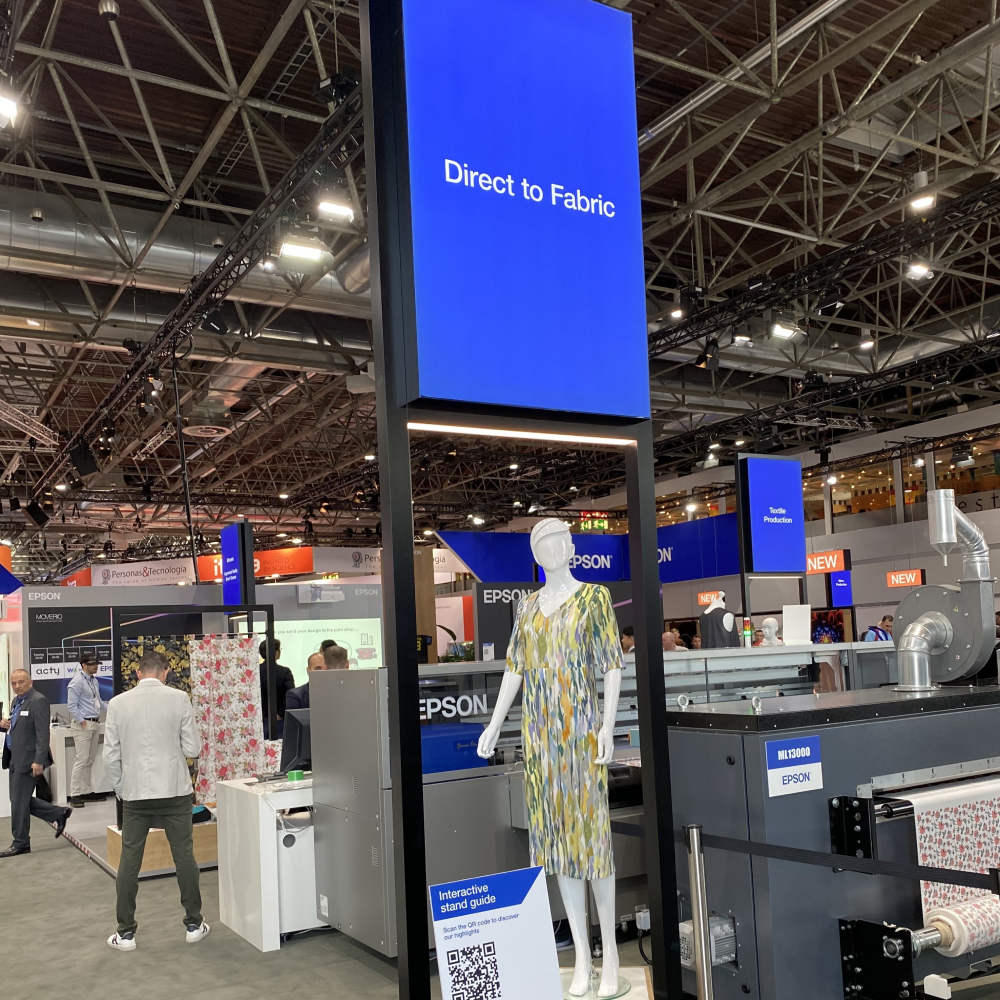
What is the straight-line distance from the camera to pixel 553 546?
341 cm

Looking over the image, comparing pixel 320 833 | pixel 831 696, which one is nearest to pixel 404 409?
pixel 831 696

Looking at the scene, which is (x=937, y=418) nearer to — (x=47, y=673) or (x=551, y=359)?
(x=47, y=673)

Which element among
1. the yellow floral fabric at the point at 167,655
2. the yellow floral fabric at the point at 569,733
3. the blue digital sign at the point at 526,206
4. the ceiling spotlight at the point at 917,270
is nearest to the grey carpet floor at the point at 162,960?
the yellow floral fabric at the point at 569,733

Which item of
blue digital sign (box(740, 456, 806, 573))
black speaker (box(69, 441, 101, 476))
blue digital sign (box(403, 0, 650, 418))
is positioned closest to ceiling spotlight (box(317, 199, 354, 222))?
blue digital sign (box(740, 456, 806, 573))

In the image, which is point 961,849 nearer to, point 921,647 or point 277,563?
point 921,647

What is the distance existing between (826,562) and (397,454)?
1615cm

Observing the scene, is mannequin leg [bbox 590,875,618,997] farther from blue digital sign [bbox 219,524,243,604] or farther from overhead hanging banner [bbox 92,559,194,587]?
overhead hanging banner [bbox 92,559,194,587]

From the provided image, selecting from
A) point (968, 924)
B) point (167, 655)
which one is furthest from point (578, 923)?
point (167, 655)

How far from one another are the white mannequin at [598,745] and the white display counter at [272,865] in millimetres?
2186

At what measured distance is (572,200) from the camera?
2793 millimetres

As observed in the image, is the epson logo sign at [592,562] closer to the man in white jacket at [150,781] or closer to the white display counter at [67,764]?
the man in white jacket at [150,781]

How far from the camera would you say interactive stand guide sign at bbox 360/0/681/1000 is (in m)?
2.41

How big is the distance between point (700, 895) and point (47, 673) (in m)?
13.3

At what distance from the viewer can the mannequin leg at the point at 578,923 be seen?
10.3ft
